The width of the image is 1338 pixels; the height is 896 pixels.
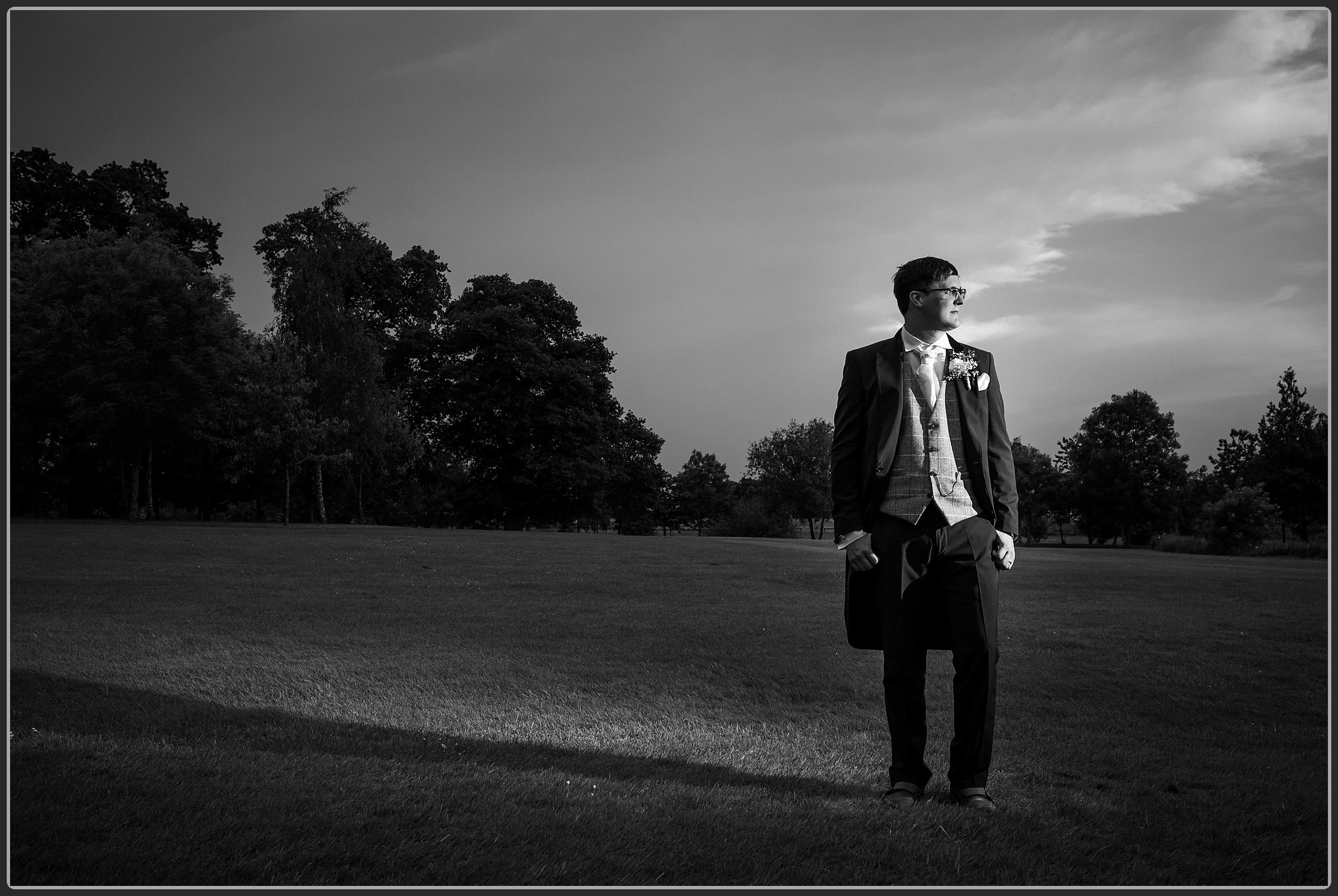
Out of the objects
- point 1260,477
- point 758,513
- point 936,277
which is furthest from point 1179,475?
point 936,277

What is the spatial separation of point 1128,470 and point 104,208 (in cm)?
6394

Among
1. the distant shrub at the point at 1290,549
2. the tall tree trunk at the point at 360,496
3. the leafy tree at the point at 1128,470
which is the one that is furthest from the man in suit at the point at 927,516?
the leafy tree at the point at 1128,470

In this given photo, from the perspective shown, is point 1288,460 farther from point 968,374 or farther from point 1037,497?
point 968,374

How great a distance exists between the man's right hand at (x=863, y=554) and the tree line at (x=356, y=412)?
600 inches

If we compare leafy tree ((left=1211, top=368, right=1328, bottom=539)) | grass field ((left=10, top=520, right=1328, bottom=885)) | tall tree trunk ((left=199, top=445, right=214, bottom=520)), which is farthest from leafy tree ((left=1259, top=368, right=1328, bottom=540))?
tall tree trunk ((left=199, top=445, right=214, bottom=520))

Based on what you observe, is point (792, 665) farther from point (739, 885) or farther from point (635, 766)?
point (739, 885)

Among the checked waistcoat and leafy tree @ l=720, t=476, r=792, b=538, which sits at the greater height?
the checked waistcoat

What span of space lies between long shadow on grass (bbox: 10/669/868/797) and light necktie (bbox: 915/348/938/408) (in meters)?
2.31

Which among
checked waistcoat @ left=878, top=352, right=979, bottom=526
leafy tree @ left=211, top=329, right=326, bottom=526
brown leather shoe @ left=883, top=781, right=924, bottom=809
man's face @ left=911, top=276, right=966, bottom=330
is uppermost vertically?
leafy tree @ left=211, top=329, right=326, bottom=526

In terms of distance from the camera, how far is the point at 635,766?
5.92 m

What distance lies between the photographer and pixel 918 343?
17.4ft

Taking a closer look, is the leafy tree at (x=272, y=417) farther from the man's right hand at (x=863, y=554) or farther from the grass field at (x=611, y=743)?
the man's right hand at (x=863, y=554)

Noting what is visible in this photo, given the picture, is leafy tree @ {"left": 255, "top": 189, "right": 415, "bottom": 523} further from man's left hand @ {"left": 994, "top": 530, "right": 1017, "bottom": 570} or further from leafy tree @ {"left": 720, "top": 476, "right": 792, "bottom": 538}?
man's left hand @ {"left": 994, "top": 530, "right": 1017, "bottom": 570}

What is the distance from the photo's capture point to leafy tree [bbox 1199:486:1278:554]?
4006 centimetres
